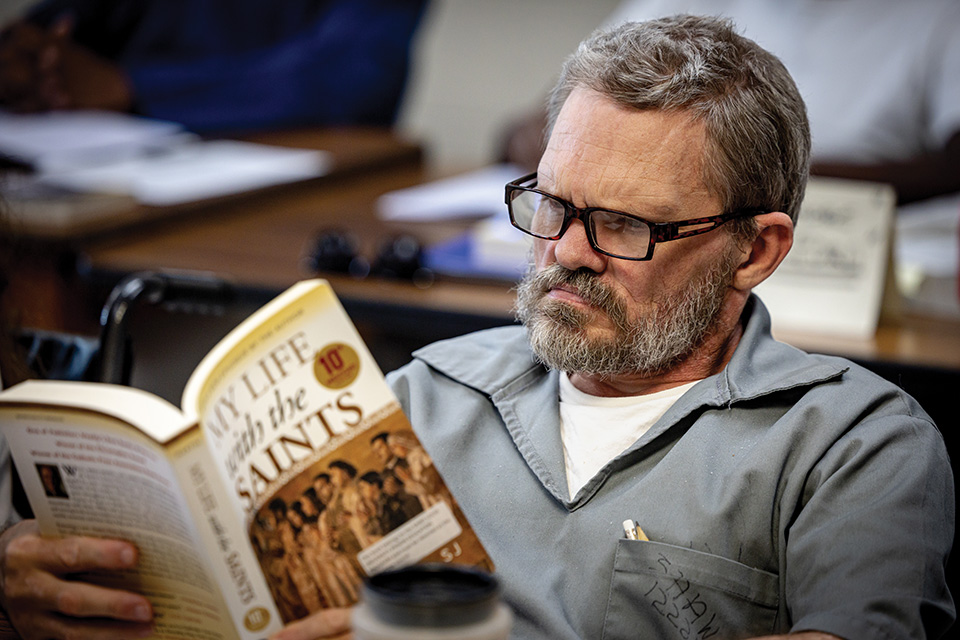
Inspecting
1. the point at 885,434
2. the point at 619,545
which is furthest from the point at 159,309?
the point at 885,434

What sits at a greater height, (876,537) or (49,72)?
(49,72)

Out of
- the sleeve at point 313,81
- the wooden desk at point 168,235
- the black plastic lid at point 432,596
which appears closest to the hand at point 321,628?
the black plastic lid at point 432,596

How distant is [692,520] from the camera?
0.90 m

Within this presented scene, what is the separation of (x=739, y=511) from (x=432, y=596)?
38 cm

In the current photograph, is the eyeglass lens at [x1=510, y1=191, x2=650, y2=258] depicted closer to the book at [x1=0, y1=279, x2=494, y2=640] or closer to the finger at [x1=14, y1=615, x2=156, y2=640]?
the book at [x1=0, y1=279, x2=494, y2=640]

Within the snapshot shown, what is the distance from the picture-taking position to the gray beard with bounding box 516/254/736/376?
99 centimetres

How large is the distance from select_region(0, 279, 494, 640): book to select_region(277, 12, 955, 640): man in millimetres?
204

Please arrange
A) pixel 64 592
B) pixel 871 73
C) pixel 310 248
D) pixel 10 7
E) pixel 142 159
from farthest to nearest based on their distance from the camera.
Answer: pixel 10 7 → pixel 142 159 → pixel 871 73 → pixel 310 248 → pixel 64 592

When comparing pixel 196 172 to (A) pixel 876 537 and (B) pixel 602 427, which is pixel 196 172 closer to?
(B) pixel 602 427

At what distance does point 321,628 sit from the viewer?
0.75 metres

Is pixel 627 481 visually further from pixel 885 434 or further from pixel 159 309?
pixel 159 309

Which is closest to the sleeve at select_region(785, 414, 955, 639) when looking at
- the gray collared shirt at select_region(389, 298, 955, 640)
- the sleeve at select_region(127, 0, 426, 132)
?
the gray collared shirt at select_region(389, 298, 955, 640)

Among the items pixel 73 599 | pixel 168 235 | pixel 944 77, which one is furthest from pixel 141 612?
pixel 944 77

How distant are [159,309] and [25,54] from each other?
1742mm
